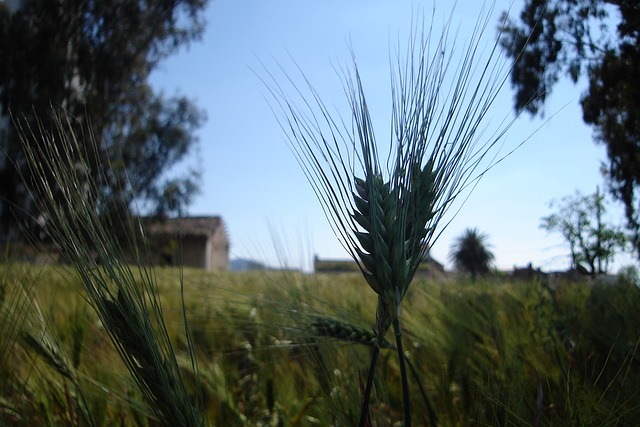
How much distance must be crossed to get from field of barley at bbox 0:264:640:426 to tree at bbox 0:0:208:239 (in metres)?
14.2

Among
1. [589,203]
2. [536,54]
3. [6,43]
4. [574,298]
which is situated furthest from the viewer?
[6,43]

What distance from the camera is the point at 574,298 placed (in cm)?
246

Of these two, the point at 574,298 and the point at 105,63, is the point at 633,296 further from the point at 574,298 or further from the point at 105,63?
the point at 105,63

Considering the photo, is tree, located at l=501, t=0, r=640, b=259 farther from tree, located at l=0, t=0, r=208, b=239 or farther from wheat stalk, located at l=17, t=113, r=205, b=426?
tree, located at l=0, t=0, r=208, b=239

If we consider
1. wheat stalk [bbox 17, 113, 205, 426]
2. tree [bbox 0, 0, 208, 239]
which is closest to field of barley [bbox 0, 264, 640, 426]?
wheat stalk [bbox 17, 113, 205, 426]

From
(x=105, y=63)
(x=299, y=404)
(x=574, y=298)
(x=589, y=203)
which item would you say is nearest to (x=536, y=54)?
(x=574, y=298)

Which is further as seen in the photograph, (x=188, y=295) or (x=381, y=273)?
(x=188, y=295)

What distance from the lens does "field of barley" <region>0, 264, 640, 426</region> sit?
130cm

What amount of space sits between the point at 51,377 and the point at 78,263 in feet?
2.75

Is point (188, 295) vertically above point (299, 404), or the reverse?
point (188, 295)

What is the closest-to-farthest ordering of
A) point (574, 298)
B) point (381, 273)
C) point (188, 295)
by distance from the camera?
point (381, 273) → point (574, 298) → point (188, 295)

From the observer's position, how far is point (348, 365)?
162 centimetres

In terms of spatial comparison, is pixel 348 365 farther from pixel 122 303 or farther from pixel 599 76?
pixel 599 76

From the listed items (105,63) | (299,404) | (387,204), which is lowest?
(299,404)
